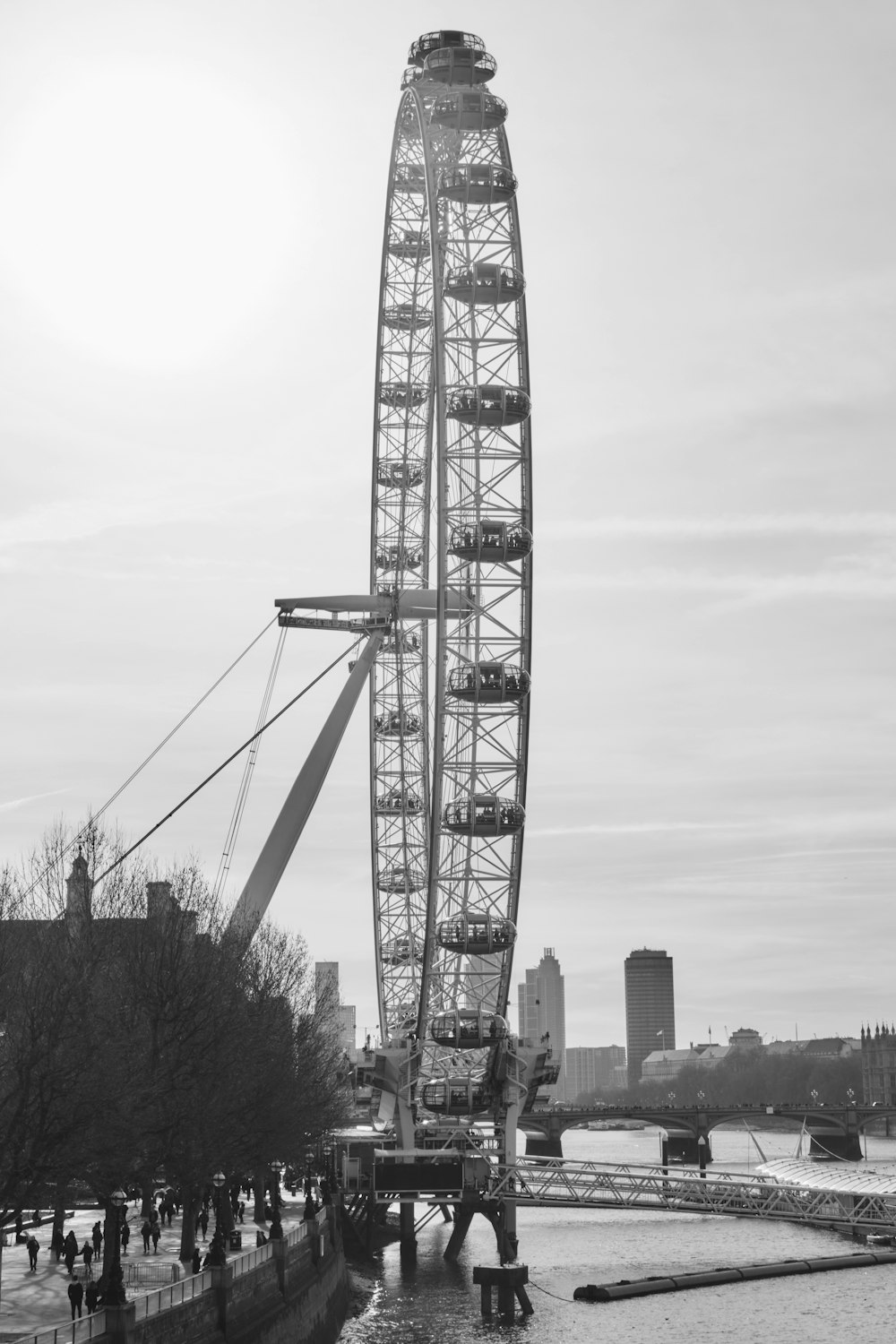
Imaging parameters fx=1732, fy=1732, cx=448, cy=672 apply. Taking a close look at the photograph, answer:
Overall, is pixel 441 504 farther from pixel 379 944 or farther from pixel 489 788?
pixel 379 944

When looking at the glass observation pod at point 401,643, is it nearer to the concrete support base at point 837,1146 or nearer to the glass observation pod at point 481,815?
the glass observation pod at point 481,815

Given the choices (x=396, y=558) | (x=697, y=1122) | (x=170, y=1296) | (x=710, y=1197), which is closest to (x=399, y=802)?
(x=396, y=558)

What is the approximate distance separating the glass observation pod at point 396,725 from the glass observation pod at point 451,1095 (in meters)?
16.0

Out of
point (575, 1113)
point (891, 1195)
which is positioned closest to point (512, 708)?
point (891, 1195)

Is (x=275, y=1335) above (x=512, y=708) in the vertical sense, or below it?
below

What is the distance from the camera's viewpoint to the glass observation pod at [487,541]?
57.3 metres

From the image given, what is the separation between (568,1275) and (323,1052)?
1833 cm

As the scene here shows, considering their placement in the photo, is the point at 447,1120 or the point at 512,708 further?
the point at 447,1120

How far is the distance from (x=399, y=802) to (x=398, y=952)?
6.63 metres

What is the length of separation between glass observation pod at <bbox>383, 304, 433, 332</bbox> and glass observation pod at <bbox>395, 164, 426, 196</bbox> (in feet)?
14.4

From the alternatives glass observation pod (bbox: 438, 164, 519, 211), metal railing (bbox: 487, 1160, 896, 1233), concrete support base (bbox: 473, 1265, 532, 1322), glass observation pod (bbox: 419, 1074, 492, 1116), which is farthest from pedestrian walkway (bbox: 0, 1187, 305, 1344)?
glass observation pod (bbox: 438, 164, 519, 211)

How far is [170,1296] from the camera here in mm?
30078

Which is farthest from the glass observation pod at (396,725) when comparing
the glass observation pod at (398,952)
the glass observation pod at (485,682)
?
the glass observation pod at (485,682)

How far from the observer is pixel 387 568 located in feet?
230
